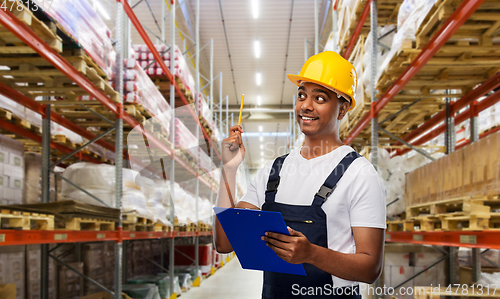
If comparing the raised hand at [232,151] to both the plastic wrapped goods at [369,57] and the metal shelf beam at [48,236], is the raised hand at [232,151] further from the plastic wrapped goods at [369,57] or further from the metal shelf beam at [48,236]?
the plastic wrapped goods at [369,57]

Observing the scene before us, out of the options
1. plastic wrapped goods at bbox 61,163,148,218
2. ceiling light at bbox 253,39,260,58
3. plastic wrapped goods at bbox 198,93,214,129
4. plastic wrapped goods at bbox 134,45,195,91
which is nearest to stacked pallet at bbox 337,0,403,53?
plastic wrapped goods at bbox 134,45,195,91

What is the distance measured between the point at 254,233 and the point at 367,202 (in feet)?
1.40

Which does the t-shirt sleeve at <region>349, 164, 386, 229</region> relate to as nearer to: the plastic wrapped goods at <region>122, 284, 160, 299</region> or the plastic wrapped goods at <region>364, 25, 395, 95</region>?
the plastic wrapped goods at <region>364, 25, 395, 95</region>

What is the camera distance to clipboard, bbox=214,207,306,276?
3.86ft

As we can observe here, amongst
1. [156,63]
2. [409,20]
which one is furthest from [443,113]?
[156,63]

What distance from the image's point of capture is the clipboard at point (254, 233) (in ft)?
3.86

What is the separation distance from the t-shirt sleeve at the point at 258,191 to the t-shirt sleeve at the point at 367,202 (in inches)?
15.2

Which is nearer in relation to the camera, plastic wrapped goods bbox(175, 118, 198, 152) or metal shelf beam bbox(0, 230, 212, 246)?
metal shelf beam bbox(0, 230, 212, 246)

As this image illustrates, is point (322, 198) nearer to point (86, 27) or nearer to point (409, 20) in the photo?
point (409, 20)

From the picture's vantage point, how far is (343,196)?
1454 mm

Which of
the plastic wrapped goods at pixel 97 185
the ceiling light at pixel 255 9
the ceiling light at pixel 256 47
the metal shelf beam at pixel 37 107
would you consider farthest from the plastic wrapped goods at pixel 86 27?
the ceiling light at pixel 256 47

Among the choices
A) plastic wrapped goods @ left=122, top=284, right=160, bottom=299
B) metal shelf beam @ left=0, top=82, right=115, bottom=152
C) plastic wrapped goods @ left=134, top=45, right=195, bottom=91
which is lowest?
plastic wrapped goods @ left=122, top=284, right=160, bottom=299

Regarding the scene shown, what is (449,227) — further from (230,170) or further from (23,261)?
(23,261)

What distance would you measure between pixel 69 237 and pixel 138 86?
113 inches
